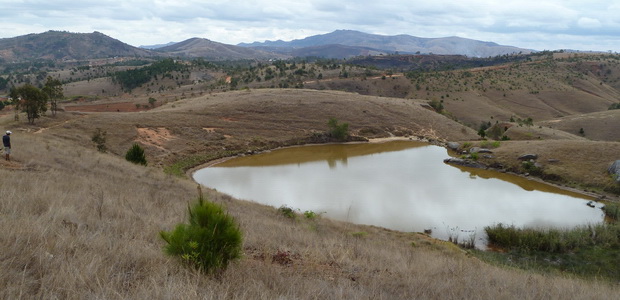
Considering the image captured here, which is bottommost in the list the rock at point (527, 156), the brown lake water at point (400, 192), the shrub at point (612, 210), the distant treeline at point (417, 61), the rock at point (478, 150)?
the brown lake water at point (400, 192)

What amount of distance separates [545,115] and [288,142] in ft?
162

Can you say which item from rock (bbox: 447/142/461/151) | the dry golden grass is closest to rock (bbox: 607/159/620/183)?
the dry golden grass

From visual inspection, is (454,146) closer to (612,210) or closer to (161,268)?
(612,210)

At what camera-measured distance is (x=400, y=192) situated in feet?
70.9

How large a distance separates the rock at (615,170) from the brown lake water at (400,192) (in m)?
2.67

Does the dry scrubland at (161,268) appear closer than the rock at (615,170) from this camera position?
Yes

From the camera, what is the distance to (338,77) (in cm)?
7450

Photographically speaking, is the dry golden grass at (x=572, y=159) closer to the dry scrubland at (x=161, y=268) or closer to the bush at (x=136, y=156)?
the dry scrubland at (x=161, y=268)

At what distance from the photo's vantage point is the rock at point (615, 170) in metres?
22.6

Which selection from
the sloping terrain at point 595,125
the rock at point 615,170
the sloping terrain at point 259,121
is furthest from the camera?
the sloping terrain at point 595,125

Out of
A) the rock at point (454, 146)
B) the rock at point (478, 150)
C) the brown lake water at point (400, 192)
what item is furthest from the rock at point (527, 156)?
the rock at point (454, 146)

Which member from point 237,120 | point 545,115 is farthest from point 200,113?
point 545,115

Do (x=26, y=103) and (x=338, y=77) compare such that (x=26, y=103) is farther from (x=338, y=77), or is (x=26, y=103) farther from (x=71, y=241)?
(x=338, y=77)

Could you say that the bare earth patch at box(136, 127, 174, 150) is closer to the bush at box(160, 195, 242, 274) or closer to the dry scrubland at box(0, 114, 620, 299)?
the dry scrubland at box(0, 114, 620, 299)
